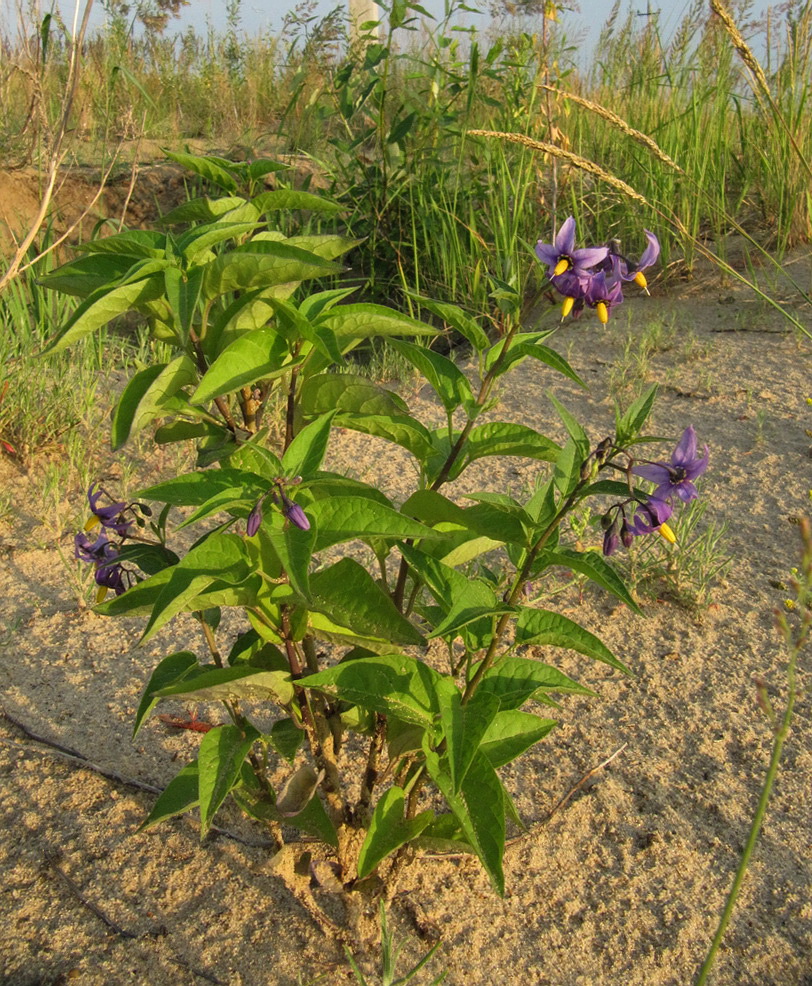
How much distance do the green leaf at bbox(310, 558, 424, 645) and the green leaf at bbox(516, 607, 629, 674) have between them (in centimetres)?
19

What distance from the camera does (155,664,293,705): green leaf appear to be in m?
1.28

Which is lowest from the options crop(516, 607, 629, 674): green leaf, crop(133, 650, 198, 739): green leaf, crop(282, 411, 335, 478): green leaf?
crop(133, 650, 198, 739): green leaf

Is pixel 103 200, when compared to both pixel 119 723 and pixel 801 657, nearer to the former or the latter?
pixel 119 723

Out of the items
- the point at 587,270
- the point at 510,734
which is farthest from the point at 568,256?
the point at 510,734

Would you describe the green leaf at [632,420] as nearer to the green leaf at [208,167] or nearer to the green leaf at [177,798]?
the green leaf at [208,167]

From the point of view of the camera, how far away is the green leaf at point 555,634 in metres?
1.32

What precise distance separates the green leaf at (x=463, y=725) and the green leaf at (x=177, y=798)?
0.50 meters

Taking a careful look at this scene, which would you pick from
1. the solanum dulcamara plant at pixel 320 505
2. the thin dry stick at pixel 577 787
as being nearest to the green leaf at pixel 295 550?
the solanum dulcamara plant at pixel 320 505

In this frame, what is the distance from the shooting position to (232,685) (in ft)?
4.28

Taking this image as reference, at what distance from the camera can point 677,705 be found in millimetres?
2205

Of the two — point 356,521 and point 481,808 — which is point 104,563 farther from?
point 481,808

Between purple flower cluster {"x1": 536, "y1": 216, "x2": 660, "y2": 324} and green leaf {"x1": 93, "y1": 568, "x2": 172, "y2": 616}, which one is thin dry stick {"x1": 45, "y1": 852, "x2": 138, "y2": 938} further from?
purple flower cluster {"x1": 536, "y1": 216, "x2": 660, "y2": 324}

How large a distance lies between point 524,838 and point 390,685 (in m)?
0.73

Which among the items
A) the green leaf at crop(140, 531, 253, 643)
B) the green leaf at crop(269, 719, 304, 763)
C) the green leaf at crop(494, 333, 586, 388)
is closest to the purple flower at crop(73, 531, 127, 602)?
the green leaf at crop(140, 531, 253, 643)
